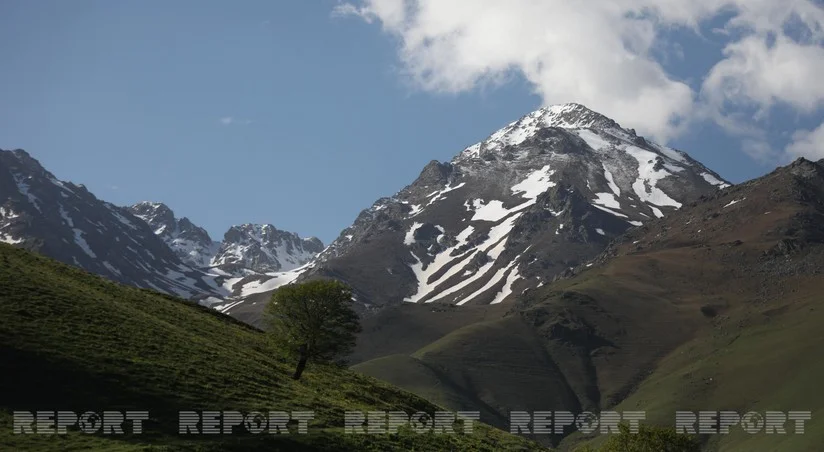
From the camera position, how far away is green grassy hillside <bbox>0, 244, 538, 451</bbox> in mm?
52875

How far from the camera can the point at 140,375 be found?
60219 millimetres

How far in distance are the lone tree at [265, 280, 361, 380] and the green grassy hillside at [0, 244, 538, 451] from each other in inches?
118

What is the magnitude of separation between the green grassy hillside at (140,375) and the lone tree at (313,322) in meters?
2.99

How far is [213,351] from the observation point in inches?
2933

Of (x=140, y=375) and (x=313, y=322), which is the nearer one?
(x=140, y=375)

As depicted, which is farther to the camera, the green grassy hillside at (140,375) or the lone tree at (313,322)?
the lone tree at (313,322)

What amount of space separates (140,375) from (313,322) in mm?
22354

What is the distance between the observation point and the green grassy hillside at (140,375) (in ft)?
173

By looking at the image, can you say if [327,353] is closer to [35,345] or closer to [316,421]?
[316,421]

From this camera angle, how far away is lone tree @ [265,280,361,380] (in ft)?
260

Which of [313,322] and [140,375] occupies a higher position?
[313,322]

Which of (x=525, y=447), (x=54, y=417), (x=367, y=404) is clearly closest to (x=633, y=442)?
(x=525, y=447)

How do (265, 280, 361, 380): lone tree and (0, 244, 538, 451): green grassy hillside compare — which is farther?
(265, 280, 361, 380): lone tree

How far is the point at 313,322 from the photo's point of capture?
7988cm
